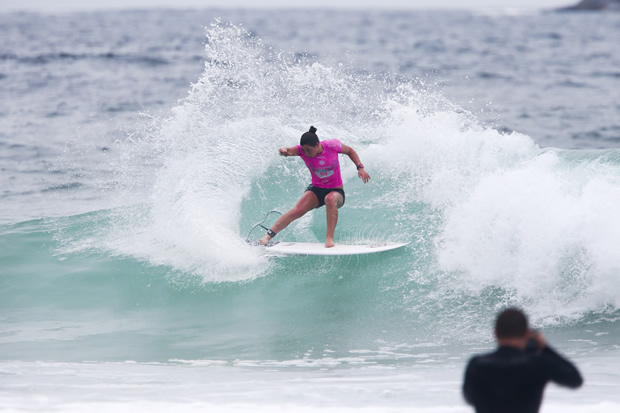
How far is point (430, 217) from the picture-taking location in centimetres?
916

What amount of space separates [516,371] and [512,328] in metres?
0.20

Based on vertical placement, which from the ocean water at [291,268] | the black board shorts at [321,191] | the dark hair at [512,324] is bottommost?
the ocean water at [291,268]

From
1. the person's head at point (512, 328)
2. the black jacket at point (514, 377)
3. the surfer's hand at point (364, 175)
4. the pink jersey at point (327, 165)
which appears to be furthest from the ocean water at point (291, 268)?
the person's head at point (512, 328)

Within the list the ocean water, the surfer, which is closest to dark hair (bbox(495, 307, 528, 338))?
the ocean water

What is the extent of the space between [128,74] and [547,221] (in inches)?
1042

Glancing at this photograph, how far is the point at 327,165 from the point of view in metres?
8.05

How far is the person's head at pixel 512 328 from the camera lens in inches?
126

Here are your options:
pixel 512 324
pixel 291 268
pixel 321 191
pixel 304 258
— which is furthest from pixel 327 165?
pixel 512 324

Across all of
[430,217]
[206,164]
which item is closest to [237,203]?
[206,164]

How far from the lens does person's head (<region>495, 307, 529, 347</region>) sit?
10.5 feet

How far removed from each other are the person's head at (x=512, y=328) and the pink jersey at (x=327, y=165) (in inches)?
192

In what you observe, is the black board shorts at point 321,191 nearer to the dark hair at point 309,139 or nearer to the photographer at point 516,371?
the dark hair at point 309,139

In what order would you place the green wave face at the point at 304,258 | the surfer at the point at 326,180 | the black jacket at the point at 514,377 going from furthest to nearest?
1. the surfer at the point at 326,180
2. the green wave face at the point at 304,258
3. the black jacket at the point at 514,377

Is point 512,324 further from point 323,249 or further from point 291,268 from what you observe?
point 291,268
